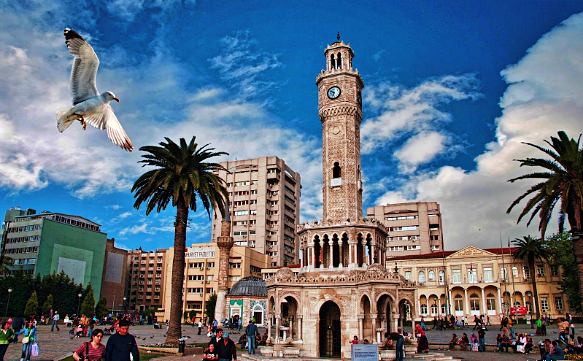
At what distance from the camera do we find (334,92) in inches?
1789

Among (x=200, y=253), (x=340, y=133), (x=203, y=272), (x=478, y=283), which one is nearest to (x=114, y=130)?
(x=340, y=133)

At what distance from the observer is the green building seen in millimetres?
94250

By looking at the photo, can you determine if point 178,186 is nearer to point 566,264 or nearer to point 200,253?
point 566,264

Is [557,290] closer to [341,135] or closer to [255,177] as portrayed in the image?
[341,135]

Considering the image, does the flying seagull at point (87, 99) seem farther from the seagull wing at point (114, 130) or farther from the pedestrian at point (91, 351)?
the pedestrian at point (91, 351)

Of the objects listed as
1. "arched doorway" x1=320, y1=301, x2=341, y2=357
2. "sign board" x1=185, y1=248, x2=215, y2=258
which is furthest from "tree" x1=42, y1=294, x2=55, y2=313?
"arched doorway" x1=320, y1=301, x2=341, y2=357

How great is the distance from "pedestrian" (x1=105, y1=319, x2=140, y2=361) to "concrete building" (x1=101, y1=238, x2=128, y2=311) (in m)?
119

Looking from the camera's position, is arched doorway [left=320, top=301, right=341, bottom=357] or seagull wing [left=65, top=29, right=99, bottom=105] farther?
arched doorway [left=320, top=301, right=341, bottom=357]

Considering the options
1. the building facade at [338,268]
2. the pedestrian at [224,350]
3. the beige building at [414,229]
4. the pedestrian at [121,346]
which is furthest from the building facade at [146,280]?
the pedestrian at [121,346]

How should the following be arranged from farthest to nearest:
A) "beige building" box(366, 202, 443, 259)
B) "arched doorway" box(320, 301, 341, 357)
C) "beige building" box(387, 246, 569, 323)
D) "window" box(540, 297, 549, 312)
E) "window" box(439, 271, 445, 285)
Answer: "beige building" box(366, 202, 443, 259) → "window" box(439, 271, 445, 285) → "beige building" box(387, 246, 569, 323) → "window" box(540, 297, 549, 312) → "arched doorway" box(320, 301, 341, 357)

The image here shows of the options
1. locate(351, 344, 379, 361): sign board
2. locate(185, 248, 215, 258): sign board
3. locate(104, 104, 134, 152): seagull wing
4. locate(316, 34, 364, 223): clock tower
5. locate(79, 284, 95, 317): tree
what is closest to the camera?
locate(104, 104, 134, 152): seagull wing

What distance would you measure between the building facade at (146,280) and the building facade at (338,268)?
125 metres

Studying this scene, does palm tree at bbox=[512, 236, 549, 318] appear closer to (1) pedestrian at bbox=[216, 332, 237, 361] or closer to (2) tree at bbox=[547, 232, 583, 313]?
(2) tree at bbox=[547, 232, 583, 313]

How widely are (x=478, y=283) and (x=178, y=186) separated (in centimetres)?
6373
